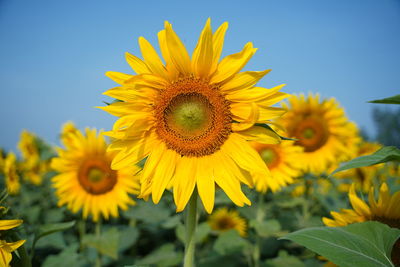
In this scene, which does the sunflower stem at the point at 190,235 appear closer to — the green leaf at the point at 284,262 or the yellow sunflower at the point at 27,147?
the green leaf at the point at 284,262

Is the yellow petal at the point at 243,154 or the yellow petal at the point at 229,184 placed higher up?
the yellow petal at the point at 243,154

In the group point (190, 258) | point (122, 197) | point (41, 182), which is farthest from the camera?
point (41, 182)

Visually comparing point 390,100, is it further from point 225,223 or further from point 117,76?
point 225,223

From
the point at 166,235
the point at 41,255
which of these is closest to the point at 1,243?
the point at 41,255

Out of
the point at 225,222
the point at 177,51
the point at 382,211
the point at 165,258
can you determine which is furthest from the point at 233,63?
the point at 225,222

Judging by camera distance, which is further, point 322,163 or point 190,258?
point 322,163

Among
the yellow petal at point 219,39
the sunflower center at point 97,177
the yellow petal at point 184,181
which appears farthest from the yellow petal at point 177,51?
the sunflower center at point 97,177

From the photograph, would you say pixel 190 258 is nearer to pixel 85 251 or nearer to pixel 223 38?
pixel 223 38
